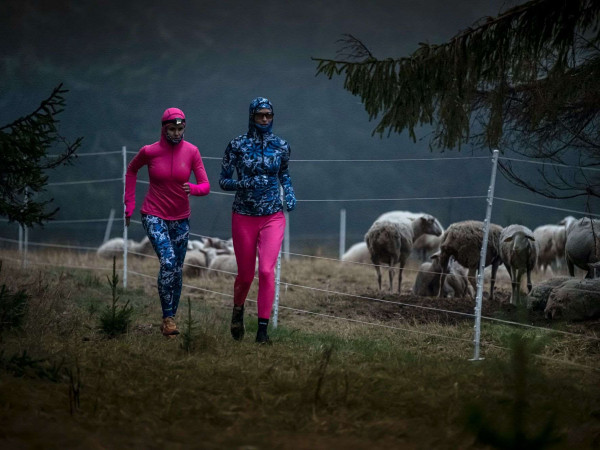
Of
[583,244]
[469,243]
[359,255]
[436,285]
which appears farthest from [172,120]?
[359,255]

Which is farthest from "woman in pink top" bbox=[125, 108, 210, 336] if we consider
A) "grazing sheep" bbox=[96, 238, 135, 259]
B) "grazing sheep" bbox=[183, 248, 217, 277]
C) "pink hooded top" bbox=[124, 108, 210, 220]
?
"grazing sheep" bbox=[96, 238, 135, 259]

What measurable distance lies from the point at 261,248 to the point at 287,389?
1.76 metres

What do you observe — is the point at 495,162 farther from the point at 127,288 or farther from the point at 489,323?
the point at 127,288

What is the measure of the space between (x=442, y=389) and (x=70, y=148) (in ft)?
11.6

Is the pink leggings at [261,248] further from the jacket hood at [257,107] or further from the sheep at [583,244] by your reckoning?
the sheep at [583,244]

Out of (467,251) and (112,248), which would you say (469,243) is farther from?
(112,248)

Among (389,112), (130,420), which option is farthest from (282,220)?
(130,420)

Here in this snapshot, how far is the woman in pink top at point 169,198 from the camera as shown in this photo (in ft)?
20.0

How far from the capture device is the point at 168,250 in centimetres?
610

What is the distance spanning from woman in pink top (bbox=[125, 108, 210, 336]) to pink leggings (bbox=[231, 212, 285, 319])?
1.63ft

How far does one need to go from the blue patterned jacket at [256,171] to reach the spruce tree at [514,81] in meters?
1.16

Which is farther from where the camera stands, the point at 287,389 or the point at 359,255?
the point at 359,255

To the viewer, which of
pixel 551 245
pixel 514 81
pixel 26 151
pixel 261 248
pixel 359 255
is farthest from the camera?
pixel 359 255

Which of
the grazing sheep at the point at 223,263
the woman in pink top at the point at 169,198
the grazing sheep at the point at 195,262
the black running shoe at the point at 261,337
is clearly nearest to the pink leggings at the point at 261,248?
the black running shoe at the point at 261,337
